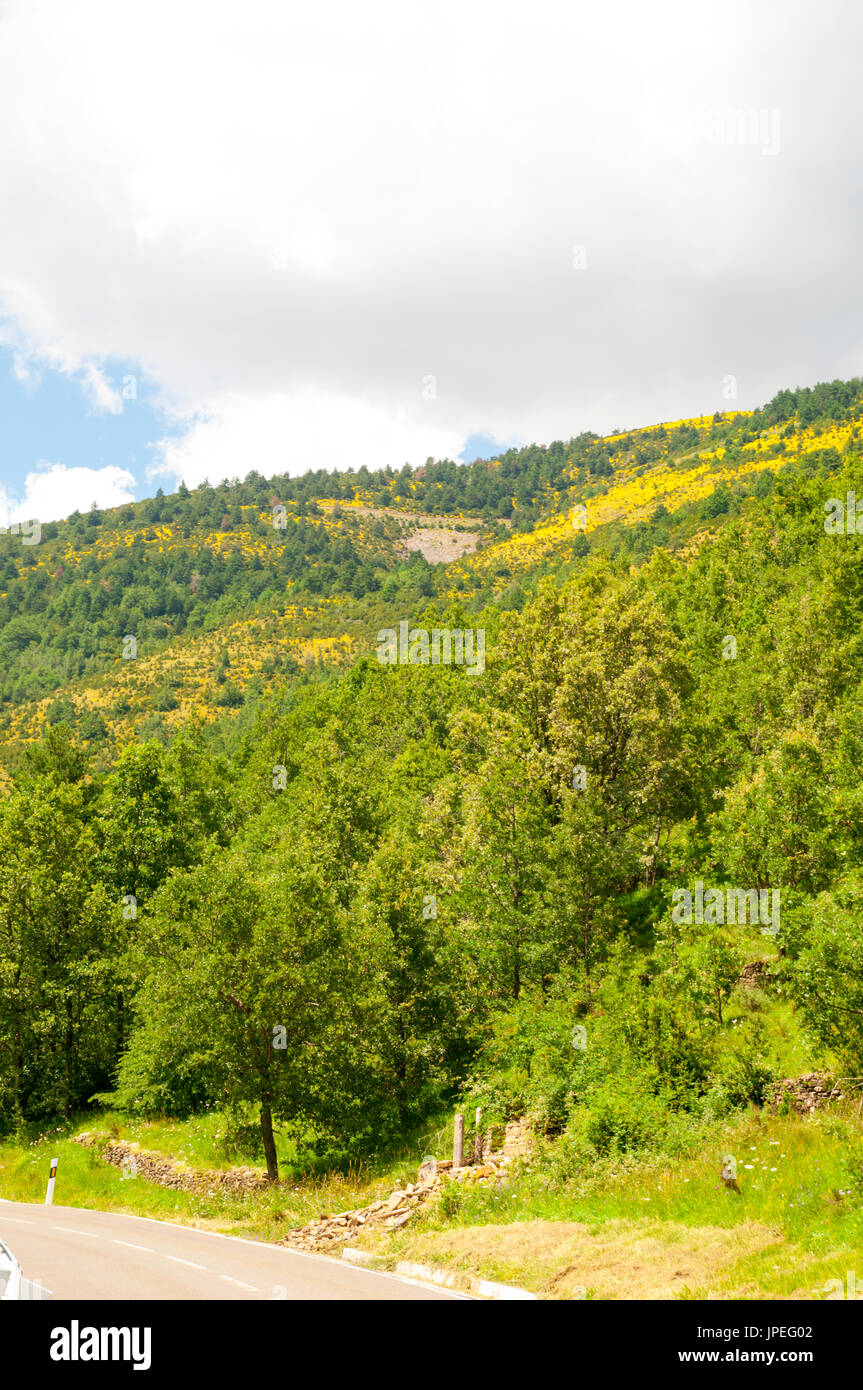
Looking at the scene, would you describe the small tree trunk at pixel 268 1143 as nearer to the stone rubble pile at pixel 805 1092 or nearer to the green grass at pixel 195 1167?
the green grass at pixel 195 1167

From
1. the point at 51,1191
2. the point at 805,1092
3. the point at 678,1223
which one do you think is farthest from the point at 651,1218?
the point at 51,1191

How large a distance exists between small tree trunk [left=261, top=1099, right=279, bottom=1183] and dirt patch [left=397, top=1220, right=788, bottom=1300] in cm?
1060

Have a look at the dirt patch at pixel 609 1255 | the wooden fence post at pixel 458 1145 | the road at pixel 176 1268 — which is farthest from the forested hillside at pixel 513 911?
the road at pixel 176 1268

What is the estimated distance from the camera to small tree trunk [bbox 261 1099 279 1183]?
987 inches

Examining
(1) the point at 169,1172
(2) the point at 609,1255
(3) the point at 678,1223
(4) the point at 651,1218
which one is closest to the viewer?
(2) the point at 609,1255

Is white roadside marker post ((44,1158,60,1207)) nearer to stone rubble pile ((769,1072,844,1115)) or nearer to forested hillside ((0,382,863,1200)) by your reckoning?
forested hillside ((0,382,863,1200))

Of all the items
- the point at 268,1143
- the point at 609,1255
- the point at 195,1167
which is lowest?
the point at 195,1167

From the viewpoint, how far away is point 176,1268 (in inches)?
578

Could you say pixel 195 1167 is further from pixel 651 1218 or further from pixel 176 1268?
pixel 651 1218

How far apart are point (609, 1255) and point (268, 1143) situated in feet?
49.2

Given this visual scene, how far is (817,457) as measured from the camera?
147125mm

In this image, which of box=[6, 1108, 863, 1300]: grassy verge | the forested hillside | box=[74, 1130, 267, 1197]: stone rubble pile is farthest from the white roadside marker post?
box=[6, 1108, 863, 1300]: grassy verge

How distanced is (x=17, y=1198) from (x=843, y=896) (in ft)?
93.4

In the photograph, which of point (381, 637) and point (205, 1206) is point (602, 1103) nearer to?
point (205, 1206)
